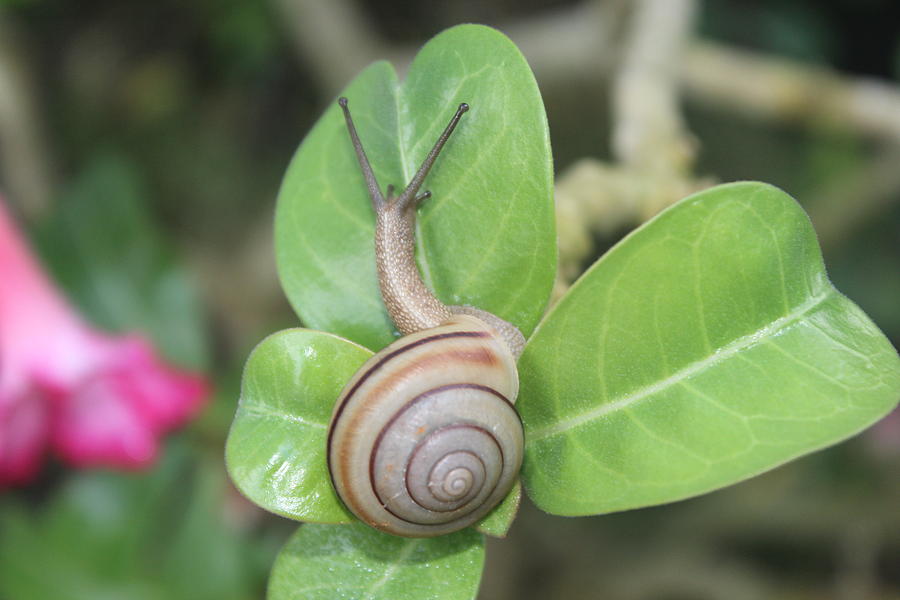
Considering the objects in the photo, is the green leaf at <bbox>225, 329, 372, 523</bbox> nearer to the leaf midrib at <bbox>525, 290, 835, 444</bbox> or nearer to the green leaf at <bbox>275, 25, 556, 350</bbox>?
the green leaf at <bbox>275, 25, 556, 350</bbox>

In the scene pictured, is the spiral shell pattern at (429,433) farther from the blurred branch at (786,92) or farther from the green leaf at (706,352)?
the blurred branch at (786,92)

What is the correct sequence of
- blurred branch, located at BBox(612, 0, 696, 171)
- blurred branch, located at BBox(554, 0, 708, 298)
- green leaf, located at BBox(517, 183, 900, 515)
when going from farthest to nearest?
blurred branch, located at BBox(612, 0, 696, 171) < blurred branch, located at BBox(554, 0, 708, 298) < green leaf, located at BBox(517, 183, 900, 515)

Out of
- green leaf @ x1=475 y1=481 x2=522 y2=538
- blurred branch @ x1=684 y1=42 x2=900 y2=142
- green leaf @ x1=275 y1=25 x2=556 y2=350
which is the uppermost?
green leaf @ x1=275 y1=25 x2=556 y2=350

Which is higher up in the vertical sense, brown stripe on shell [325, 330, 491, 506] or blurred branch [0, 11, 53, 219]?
brown stripe on shell [325, 330, 491, 506]

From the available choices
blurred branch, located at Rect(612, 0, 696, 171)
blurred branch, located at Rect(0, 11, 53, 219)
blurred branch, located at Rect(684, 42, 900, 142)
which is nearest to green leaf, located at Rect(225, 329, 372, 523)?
blurred branch, located at Rect(612, 0, 696, 171)

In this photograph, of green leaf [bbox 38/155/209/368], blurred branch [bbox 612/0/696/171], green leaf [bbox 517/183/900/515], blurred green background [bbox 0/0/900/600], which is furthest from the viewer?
green leaf [bbox 38/155/209/368]

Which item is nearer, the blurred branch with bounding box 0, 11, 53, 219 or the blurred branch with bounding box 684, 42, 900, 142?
the blurred branch with bounding box 684, 42, 900, 142

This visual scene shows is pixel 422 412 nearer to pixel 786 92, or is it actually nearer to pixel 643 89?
pixel 643 89
